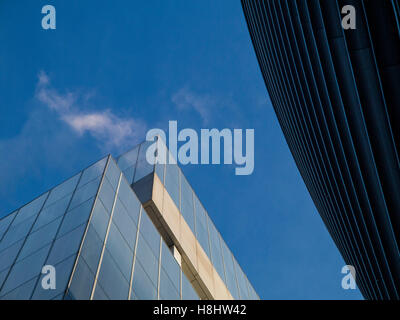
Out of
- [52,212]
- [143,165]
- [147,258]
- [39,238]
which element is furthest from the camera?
[143,165]

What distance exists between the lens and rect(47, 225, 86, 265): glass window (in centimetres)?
1147

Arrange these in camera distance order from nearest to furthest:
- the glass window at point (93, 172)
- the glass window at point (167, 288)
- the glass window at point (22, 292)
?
the glass window at point (22, 292)
the glass window at point (167, 288)
the glass window at point (93, 172)

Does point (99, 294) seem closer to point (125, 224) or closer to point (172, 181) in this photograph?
point (125, 224)

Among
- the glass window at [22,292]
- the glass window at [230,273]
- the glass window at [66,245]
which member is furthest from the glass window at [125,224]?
the glass window at [230,273]

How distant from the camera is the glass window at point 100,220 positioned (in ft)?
41.9

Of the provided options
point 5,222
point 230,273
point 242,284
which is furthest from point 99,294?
point 242,284

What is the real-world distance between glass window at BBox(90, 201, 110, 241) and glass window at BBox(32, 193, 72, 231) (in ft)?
5.71

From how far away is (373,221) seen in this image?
39.1 feet

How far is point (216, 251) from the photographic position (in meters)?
27.1

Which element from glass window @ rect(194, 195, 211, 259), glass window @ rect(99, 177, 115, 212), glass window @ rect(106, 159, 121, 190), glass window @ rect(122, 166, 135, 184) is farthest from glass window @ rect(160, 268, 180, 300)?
glass window @ rect(194, 195, 211, 259)

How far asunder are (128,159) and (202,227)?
6568 mm

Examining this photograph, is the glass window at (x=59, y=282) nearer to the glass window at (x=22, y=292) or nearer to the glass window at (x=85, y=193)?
the glass window at (x=22, y=292)

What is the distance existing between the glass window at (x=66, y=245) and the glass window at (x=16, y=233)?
347 centimetres
